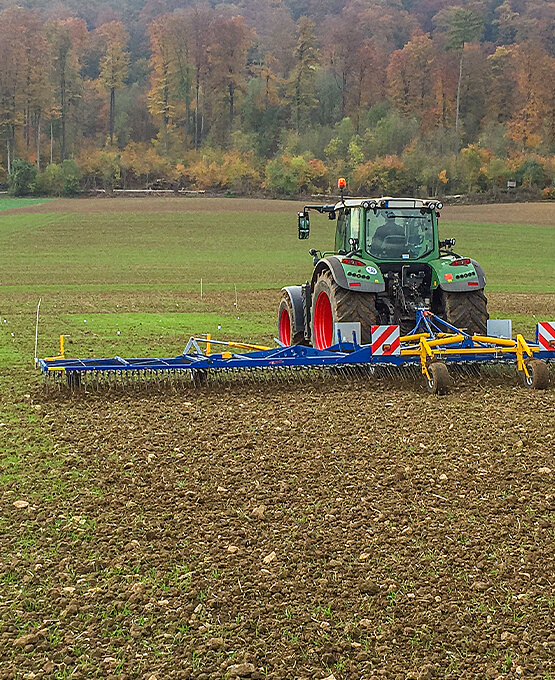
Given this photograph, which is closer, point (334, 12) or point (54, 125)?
point (54, 125)

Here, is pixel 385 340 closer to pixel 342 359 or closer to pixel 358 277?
pixel 342 359

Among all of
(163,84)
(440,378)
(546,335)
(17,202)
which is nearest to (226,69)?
(163,84)

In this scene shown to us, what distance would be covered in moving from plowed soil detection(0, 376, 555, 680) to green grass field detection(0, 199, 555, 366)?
522cm

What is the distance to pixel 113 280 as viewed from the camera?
25438mm

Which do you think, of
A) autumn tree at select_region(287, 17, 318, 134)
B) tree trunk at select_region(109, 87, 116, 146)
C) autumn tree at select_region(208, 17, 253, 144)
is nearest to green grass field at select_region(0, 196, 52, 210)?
tree trunk at select_region(109, 87, 116, 146)

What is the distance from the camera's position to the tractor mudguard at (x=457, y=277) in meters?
10.5

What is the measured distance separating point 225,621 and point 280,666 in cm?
49

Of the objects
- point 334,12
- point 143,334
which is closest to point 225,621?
point 143,334

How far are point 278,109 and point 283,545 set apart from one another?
7674 cm

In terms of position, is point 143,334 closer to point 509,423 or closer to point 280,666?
point 509,423

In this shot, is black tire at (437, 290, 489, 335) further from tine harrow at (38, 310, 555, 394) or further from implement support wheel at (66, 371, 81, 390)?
implement support wheel at (66, 371, 81, 390)

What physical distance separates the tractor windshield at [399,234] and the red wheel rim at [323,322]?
850mm

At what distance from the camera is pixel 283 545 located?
5367 millimetres

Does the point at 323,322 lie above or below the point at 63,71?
below
